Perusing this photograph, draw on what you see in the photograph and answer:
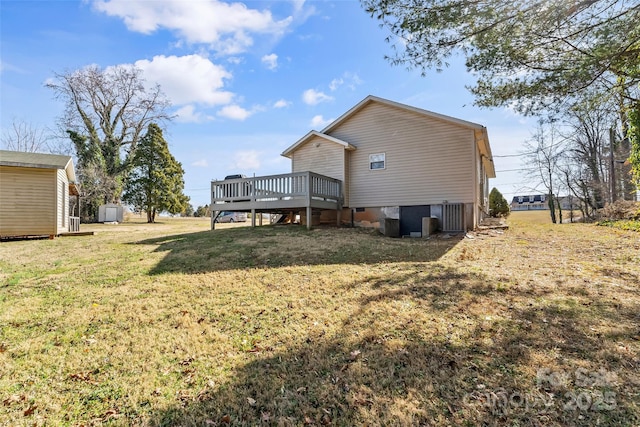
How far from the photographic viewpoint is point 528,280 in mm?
5496

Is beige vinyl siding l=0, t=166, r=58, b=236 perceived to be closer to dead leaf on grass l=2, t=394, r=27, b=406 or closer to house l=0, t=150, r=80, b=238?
house l=0, t=150, r=80, b=238

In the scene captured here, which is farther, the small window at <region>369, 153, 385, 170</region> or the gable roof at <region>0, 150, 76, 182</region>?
the small window at <region>369, 153, 385, 170</region>

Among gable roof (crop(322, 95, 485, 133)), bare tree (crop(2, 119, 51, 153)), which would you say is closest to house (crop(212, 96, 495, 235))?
gable roof (crop(322, 95, 485, 133))

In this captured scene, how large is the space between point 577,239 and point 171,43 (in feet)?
52.3

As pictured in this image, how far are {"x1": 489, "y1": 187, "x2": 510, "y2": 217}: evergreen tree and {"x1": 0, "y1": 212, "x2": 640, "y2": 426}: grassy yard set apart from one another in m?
15.5

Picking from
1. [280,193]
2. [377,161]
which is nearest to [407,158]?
[377,161]

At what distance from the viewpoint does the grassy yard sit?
8.54 ft

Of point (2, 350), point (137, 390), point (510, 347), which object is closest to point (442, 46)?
point (510, 347)

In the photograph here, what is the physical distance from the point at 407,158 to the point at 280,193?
5318 mm

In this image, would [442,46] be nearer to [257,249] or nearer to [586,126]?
[257,249]

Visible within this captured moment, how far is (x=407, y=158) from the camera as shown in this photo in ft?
40.8

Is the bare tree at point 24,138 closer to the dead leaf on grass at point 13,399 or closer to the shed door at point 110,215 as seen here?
the shed door at point 110,215

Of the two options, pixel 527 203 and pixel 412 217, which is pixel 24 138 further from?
pixel 527 203

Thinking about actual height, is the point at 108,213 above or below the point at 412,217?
above
